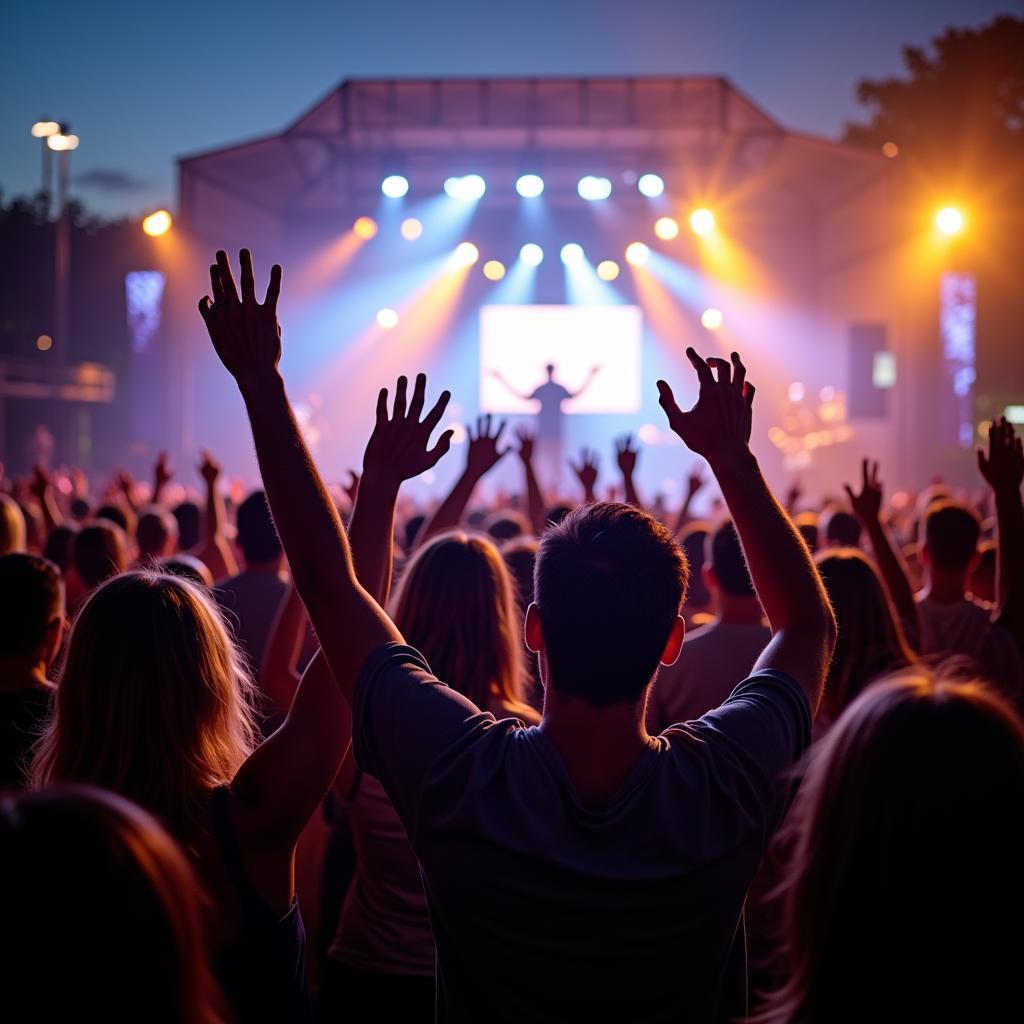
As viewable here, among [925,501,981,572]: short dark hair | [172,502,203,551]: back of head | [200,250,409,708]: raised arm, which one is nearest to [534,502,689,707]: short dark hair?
[200,250,409,708]: raised arm

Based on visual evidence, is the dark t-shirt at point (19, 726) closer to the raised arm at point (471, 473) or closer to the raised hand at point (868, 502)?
the raised arm at point (471, 473)

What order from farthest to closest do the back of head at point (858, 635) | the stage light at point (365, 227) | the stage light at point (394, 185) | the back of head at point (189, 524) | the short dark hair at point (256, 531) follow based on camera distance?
the stage light at point (365, 227), the stage light at point (394, 185), the back of head at point (189, 524), the short dark hair at point (256, 531), the back of head at point (858, 635)

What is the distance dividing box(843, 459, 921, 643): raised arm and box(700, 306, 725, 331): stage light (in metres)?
21.2

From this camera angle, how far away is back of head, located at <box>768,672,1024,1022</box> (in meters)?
1.12

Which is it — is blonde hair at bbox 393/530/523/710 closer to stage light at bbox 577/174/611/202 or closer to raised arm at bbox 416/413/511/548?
raised arm at bbox 416/413/511/548

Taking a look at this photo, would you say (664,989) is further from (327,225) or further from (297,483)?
(327,225)

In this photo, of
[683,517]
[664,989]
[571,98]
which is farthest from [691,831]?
[571,98]

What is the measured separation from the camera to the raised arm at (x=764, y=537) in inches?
68.5

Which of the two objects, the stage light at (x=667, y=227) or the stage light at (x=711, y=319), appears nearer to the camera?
the stage light at (x=667, y=227)

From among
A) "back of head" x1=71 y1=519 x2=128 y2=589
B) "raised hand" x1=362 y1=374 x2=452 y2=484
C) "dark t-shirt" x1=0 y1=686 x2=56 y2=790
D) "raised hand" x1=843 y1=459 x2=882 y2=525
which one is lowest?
"dark t-shirt" x1=0 y1=686 x2=56 y2=790

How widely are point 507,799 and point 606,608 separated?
305mm


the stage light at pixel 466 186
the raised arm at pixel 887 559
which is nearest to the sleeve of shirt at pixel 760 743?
the raised arm at pixel 887 559

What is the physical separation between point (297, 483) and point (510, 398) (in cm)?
2145

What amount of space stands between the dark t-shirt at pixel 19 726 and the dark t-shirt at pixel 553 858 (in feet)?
3.97
